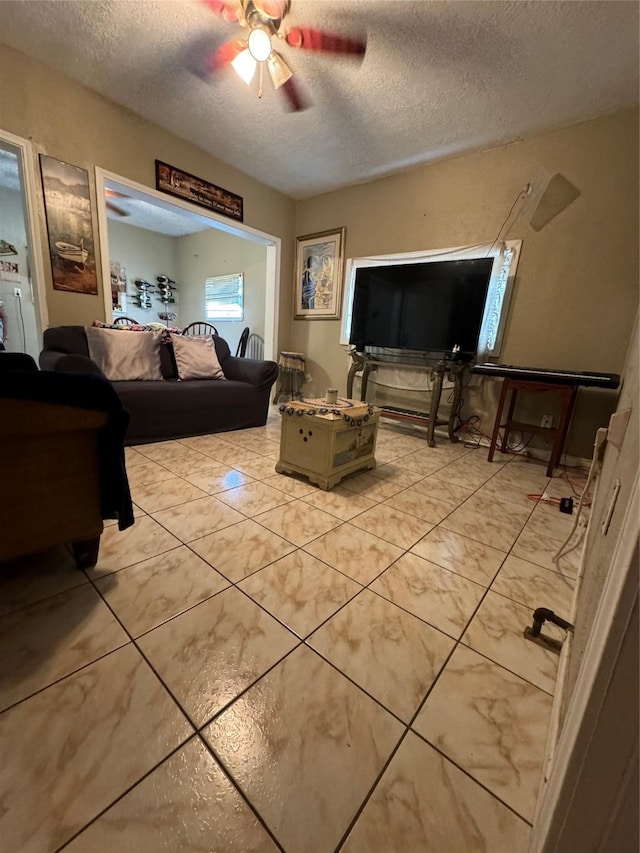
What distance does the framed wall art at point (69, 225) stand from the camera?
2.33 m

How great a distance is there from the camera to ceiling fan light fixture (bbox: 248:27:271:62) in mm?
1599

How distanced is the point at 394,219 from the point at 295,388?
2.14 meters

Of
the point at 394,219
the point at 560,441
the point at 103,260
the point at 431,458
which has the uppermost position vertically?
the point at 394,219

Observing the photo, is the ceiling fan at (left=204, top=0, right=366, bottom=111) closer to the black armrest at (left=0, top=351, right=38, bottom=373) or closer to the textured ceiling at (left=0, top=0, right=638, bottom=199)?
the textured ceiling at (left=0, top=0, right=638, bottom=199)

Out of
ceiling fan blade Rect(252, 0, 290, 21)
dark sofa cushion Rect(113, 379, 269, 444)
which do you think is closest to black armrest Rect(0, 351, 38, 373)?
dark sofa cushion Rect(113, 379, 269, 444)

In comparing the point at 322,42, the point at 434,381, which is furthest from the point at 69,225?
the point at 434,381

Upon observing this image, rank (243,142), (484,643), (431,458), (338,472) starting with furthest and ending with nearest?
(243,142) → (431,458) → (338,472) → (484,643)

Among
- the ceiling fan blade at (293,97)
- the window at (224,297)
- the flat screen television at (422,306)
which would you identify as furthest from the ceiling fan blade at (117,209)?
the flat screen television at (422,306)

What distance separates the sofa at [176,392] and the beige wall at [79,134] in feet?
1.47

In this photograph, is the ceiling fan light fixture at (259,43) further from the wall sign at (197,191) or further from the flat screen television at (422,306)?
the flat screen television at (422,306)

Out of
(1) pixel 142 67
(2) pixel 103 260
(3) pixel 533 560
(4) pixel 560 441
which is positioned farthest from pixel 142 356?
(4) pixel 560 441

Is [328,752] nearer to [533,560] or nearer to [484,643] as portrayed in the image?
[484,643]

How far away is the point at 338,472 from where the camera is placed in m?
1.89

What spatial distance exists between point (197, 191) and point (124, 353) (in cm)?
174
